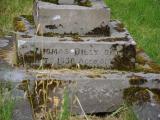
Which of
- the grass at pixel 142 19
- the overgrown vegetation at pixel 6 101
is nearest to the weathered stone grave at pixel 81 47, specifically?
the overgrown vegetation at pixel 6 101

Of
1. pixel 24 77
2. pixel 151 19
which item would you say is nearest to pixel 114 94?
pixel 24 77

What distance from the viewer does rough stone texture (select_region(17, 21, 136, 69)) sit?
4.99 m

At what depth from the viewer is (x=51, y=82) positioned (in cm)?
466

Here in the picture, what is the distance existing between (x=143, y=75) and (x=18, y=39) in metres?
1.22

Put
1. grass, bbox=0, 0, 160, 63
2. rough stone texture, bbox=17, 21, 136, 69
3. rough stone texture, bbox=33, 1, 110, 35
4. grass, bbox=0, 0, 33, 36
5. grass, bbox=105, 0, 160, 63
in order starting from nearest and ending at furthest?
rough stone texture, bbox=17, 21, 136, 69, rough stone texture, bbox=33, 1, 110, 35, grass, bbox=105, 0, 160, 63, grass, bbox=0, 0, 160, 63, grass, bbox=0, 0, 33, 36

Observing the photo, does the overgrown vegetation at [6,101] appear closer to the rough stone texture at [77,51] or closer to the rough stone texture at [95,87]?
the rough stone texture at [95,87]

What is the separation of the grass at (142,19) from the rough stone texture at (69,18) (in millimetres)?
1903

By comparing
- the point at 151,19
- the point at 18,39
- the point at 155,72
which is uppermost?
the point at 18,39

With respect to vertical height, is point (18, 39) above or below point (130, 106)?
above

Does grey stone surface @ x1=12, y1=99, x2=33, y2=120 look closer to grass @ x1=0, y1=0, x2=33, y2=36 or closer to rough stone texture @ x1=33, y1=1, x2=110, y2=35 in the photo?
rough stone texture @ x1=33, y1=1, x2=110, y2=35

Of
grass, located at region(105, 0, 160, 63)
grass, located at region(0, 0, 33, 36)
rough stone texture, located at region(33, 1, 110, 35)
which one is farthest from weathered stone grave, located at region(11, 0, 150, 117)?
grass, located at region(0, 0, 33, 36)

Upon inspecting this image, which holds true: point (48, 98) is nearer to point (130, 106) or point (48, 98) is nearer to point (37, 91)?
point (37, 91)

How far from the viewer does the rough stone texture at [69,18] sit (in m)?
5.12

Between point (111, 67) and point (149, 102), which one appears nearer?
point (149, 102)
